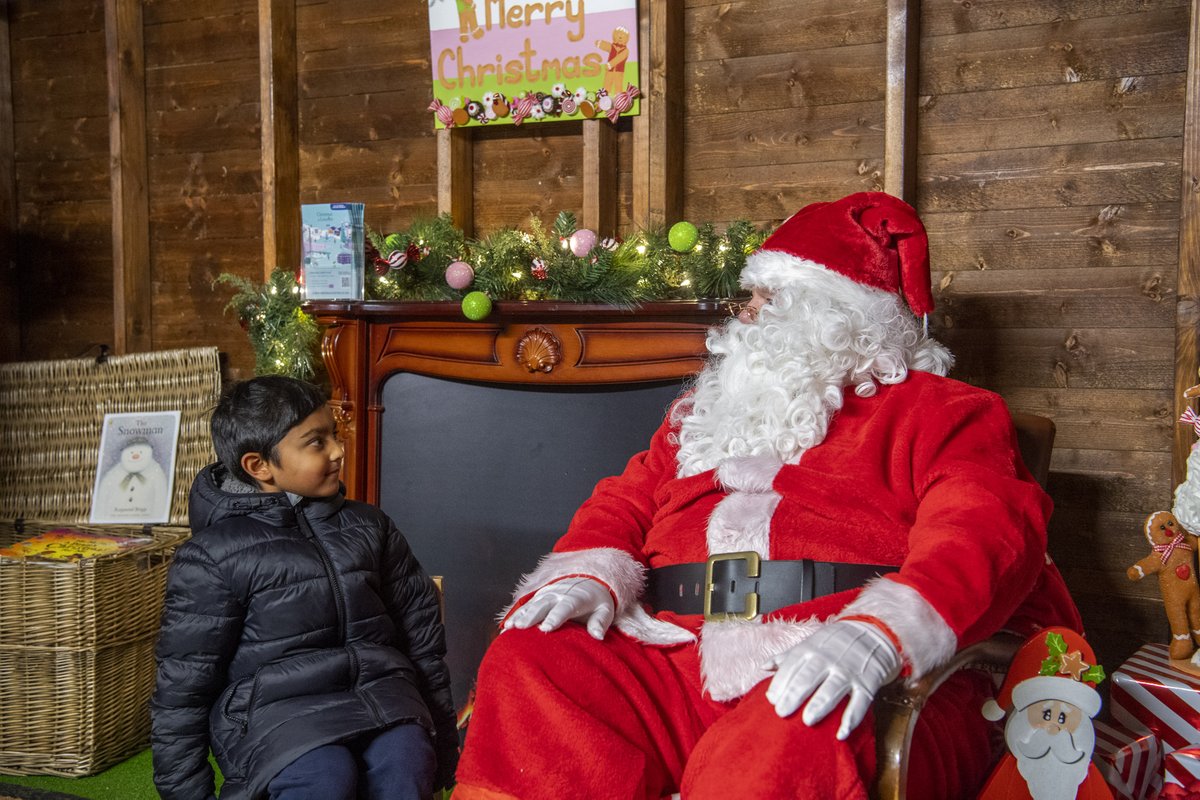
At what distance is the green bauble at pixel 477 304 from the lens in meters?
2.55

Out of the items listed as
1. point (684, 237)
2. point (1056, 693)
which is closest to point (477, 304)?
point (684, 237)

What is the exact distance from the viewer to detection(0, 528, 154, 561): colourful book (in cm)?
243

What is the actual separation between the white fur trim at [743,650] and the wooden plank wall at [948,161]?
136 cm

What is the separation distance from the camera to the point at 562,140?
312cm

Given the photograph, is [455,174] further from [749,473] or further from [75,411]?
[749,473]

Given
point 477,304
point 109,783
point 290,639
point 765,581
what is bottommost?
point 109,783

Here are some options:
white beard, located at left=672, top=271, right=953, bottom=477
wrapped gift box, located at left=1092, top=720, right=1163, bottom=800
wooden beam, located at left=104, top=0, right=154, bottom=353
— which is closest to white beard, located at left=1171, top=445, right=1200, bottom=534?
wrapped gift box, located at left=1092, top=720, right=1163, bottom=800

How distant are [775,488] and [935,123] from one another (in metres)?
1.38

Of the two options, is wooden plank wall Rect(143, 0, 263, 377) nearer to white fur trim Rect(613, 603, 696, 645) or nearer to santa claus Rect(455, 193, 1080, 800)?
santa claus Rect(455, 193, 1080, 800)

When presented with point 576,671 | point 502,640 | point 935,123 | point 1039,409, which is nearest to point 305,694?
point 502,640

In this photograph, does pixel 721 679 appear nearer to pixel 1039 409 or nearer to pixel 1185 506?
pixel 1185 506

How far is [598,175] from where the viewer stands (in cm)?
293

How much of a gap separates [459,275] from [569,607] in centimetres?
122

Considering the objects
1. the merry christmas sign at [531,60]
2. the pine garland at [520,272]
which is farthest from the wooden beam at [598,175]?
the pine garland at [520,272]
